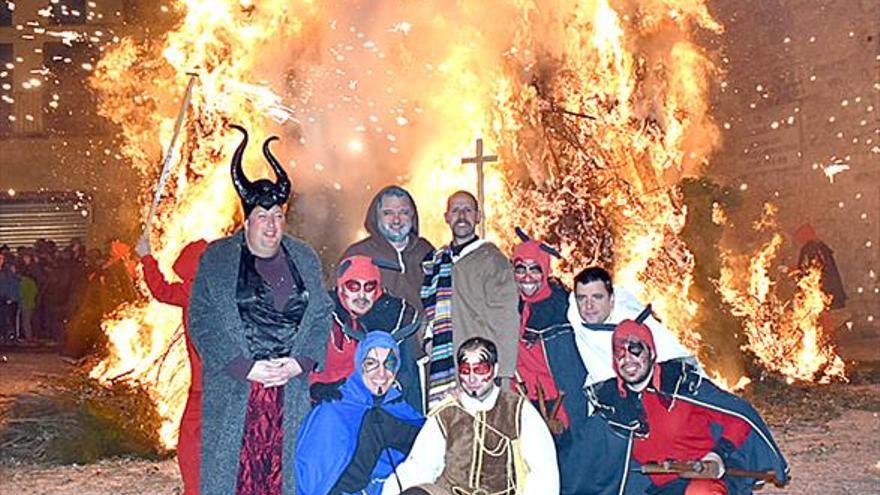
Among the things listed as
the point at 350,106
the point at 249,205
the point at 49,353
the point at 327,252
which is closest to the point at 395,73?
the point at 350,106

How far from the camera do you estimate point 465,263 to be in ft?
16.1

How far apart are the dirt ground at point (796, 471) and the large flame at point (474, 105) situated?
1.00 metres

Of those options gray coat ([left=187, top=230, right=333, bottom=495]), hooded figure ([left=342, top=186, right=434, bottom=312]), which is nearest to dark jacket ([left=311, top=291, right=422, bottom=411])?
gray coat ([left=187, top=230, right=333, bottom=495])

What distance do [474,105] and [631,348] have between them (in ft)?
17.3

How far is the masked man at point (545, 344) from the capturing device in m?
4.57

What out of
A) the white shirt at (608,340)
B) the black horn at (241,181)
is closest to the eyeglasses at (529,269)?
the white shirt at (608,340)

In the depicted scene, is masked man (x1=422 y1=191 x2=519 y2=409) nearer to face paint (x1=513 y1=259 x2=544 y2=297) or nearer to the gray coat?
face paint (x1=513 y1=259 x2=544 y2=297)

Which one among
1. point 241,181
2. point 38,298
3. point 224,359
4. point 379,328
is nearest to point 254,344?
point 224,359

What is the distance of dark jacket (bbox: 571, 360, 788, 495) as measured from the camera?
13.0ft

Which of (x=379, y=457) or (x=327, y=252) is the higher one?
(x=327, y=252)

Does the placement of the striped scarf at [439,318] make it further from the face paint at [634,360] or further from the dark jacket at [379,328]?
the face paint at [634,360]

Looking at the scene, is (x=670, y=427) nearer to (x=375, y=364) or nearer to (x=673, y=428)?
(x=673, y=428)

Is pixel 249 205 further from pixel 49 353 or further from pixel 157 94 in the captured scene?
pixel 49 353

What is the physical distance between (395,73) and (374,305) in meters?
5.73
